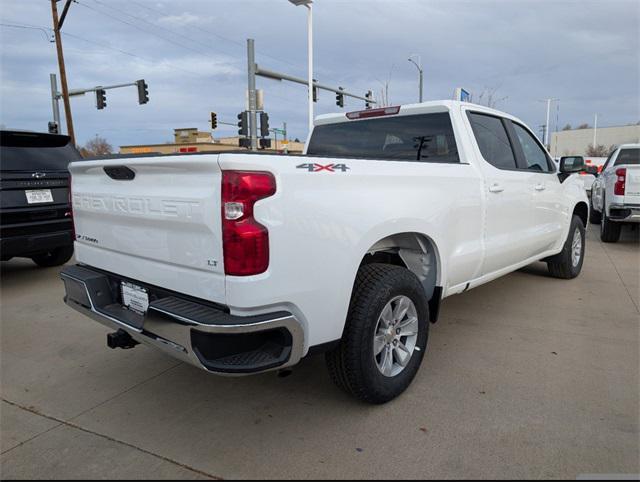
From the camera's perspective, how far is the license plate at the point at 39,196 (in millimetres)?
5449

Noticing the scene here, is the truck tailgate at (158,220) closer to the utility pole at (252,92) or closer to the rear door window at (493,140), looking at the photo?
the rear door window at (493,140)

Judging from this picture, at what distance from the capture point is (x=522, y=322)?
4375mm

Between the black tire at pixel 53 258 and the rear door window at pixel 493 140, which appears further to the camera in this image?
the black tire at pixel 53 258

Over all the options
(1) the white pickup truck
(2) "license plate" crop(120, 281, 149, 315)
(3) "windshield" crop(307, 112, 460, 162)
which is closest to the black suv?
(1) the white pickup truck

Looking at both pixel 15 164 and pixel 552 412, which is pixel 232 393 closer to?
pixel 552 412

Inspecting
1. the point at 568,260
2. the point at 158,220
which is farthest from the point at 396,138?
the point at 568,260

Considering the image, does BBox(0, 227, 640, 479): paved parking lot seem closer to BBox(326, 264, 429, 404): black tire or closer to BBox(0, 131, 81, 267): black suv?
BBox(326, 264, 429, 404): black tire

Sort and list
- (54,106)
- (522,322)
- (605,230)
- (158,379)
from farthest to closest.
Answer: (54,106) < (605,230) < (522,322) < (158,379)

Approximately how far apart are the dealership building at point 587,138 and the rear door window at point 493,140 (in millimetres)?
83568

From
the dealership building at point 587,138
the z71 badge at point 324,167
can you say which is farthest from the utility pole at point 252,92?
the dealership building at point 587,138

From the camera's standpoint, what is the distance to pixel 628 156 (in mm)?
9547

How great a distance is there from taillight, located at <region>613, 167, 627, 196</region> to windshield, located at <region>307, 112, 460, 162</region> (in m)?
5.37

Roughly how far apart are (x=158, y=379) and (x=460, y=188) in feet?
8.42

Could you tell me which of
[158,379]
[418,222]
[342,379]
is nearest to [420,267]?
[418,222]
